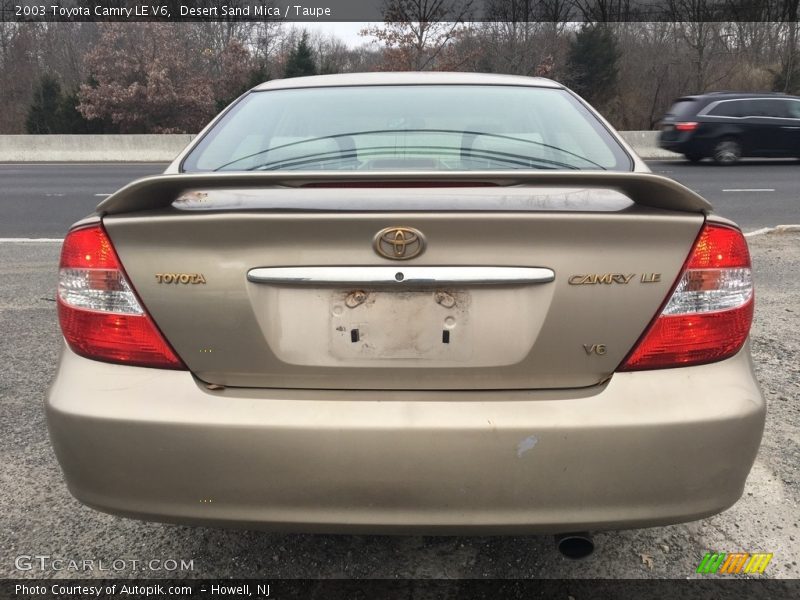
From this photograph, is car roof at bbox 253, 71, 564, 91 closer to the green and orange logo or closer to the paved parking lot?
the paved parking lot

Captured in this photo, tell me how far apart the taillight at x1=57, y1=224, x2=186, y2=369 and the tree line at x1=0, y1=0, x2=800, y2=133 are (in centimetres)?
2812

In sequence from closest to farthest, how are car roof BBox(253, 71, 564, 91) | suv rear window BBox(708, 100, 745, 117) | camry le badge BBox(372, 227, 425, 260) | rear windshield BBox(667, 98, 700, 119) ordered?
camry le badge BBox(372, 227, 425, 260)
car roof BBox(253, 71, 564, 91)
suv rear window BBox(708, 100, 745, 117)
rear windshield BBox(667, 98, 700, 119)

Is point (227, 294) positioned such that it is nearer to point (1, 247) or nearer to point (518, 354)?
point (518, 354)

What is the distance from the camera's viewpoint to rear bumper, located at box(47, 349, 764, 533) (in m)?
1.51

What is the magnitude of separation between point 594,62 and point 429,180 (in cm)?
3387

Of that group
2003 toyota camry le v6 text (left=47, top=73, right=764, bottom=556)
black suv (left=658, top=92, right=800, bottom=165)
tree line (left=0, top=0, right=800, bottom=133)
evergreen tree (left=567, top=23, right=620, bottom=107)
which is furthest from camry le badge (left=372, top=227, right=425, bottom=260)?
evergreen tree (left=567, top=23, right=620, bottom=107)

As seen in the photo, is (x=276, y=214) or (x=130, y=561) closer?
(x=276, y=214)

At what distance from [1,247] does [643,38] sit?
35.1m

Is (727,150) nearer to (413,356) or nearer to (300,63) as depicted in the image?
(413,356)

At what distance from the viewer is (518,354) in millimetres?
1546


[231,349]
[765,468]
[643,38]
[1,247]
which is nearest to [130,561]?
[231,349]

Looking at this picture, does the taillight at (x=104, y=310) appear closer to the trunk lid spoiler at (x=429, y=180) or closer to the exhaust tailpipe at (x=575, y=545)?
the trunk lid spoiler at (x=429, y=180)

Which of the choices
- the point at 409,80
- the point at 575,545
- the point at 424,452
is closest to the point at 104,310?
the point at 424,452

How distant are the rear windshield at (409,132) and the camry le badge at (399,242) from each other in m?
0.66
